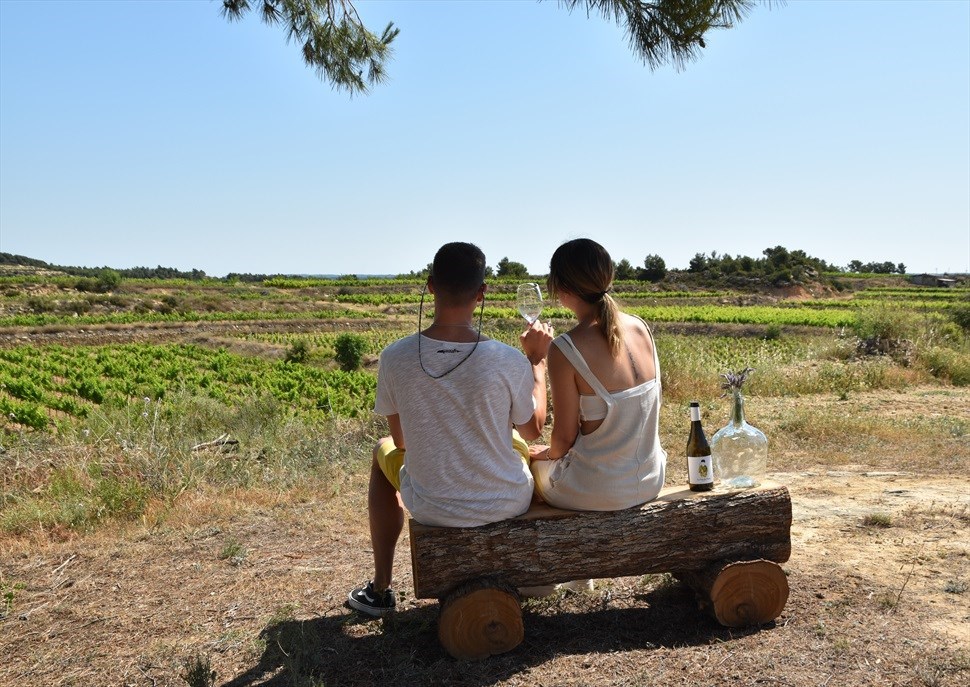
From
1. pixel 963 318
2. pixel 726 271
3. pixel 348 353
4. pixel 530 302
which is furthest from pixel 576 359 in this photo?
pixel 726 271

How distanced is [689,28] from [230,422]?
19.2 feet

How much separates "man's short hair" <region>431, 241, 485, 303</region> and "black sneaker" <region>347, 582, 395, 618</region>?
136 centimetres

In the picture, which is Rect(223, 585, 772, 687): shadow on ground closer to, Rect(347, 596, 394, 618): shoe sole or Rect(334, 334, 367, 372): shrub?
Rect(347, 596, 394, 618): shoe sole

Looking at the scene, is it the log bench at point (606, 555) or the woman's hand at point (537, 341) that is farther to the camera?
the woman's hand at point (537, 341)

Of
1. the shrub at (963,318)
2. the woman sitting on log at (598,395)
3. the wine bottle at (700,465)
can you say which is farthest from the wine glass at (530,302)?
the shrub at (963,318)

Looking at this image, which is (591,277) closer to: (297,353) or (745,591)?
(745,591)

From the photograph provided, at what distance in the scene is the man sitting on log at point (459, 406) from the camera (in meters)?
2.56

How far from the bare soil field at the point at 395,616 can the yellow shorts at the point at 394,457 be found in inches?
23.2

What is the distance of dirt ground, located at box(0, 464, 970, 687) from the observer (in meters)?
2.60

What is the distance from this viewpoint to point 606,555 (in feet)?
9.18

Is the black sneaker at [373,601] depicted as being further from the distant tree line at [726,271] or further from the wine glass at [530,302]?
the distant tree line at [726,271]

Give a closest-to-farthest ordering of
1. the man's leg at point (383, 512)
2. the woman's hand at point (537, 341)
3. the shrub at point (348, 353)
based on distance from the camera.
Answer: the woman's hand at point (537, 341) → the man's leg at point (383, 512) → the shrub at point (348, 353)

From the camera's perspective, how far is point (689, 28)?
4.32m

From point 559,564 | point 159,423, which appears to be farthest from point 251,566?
point 159,423
